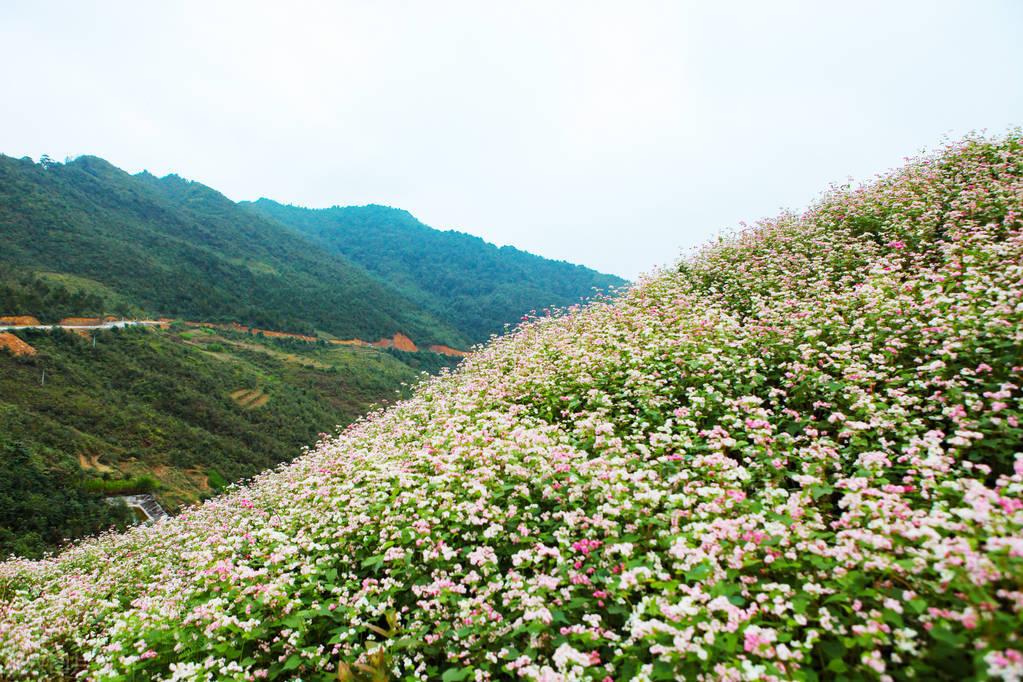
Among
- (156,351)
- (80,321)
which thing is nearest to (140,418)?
(156,351)

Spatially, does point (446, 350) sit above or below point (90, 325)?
above

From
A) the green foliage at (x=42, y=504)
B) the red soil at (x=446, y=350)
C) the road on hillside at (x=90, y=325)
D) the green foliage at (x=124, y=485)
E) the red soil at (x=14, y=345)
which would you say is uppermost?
the red soil at (x=446, y=350)

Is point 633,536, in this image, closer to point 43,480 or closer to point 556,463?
point 556,463

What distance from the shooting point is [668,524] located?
14.4 ft

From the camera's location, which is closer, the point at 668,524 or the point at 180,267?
the point at 668,524

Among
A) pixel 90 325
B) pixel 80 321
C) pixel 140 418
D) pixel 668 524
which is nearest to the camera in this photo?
pixel 668 524

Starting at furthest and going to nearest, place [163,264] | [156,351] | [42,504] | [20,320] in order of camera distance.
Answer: [163,264]
[156,351]
[20,320]
[42,504]

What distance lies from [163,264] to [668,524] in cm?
11794

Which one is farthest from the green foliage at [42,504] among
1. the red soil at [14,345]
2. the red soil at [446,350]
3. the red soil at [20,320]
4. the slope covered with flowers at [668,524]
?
the red soil at [446,350]

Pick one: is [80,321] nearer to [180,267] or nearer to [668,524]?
[180,267]

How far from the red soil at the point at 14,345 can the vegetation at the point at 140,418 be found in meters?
0.82

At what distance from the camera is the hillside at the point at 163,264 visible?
246 feet

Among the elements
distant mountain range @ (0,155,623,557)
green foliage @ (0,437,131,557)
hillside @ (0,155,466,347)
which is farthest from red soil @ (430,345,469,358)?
green foliage @ (0,437,131,557)

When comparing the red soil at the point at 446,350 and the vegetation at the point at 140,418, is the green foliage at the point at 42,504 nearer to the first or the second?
the vegetation at the point at 140,418
